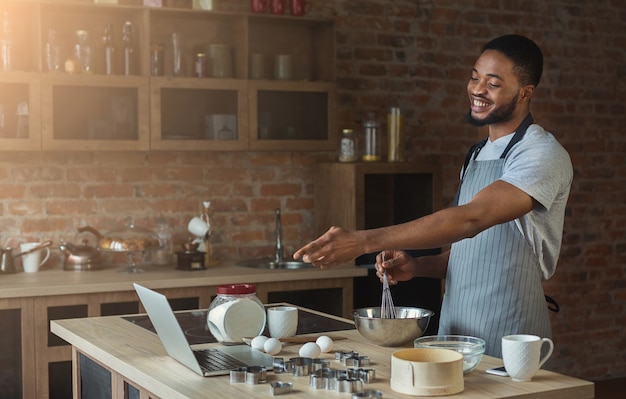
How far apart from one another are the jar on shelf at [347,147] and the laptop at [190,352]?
2.65m

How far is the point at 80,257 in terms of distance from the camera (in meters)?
4.63

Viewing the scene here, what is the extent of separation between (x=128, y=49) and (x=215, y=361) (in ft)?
8.60

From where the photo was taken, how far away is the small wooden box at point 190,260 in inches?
183

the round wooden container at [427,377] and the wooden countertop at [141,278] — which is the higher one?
the round wooden container at [427,377]

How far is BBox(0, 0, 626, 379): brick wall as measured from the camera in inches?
191

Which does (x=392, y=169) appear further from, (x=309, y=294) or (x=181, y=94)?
(x=181, y=94)

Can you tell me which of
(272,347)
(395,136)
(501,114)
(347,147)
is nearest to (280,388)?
(272,347)

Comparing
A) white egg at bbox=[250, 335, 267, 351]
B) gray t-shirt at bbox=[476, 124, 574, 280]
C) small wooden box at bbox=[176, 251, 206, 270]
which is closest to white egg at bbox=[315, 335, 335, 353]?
white egg at bbox=[250, 335, 267, 351]

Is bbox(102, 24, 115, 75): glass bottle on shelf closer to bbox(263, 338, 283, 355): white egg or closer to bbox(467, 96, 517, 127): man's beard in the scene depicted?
bbox(467, 96, 517, 127): man's beard

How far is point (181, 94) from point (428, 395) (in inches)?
118

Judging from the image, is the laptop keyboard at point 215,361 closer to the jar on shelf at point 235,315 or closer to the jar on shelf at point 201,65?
the jar on shelf at point 235,315

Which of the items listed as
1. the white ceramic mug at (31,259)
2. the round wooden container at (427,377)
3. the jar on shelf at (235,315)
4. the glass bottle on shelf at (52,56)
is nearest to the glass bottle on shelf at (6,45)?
the glass bottle on shelf at (52,56)

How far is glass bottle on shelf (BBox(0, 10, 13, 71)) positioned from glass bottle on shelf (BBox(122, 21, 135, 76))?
1.80 ft

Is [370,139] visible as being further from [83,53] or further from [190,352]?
[190,352]
